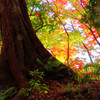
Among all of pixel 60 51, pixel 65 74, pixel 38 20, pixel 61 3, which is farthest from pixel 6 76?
pixel 61 3

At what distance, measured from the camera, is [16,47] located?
4.32m

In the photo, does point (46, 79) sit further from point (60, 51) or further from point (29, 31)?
point (60, 51)

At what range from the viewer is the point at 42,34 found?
9305 mm

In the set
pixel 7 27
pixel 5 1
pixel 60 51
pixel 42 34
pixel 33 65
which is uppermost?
pixel 5 1

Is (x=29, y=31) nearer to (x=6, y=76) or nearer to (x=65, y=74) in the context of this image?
(x=6, y=76)

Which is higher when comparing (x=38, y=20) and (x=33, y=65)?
(x=38, y=20)

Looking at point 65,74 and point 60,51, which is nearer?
point 65,74

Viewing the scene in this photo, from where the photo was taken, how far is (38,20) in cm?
732

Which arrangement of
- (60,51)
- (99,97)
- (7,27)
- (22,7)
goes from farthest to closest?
1. (60,51)
2. (22,7)
3. (7,27)
4. (99,97)

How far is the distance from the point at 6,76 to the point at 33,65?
1147 millimetres

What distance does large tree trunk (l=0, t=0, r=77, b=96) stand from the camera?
158 inches

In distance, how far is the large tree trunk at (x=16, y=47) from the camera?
13.1 feet

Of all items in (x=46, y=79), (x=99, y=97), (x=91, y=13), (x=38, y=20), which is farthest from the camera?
(x=38, y=20)

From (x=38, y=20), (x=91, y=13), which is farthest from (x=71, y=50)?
(x=91, y=13)
